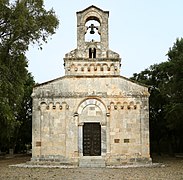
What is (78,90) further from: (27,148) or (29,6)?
(27,148)

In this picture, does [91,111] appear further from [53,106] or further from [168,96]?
[168,96]

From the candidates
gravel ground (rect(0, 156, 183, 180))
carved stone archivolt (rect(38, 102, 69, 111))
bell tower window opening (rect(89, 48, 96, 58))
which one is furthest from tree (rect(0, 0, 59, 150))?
bell tower window opening (rect(89, 48, 96, 58))

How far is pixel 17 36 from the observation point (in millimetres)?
12945

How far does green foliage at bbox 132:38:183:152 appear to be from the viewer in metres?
30.0

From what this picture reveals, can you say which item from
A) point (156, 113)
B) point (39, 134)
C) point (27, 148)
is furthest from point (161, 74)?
point (27, 148)

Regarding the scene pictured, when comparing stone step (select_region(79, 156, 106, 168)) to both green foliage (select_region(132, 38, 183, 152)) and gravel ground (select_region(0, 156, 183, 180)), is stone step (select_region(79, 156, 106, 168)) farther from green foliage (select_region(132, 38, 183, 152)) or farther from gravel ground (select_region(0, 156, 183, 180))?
green foliage (select_region(132, 38, 183, 152))

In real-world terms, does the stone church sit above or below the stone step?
above

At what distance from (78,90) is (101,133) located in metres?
3.52

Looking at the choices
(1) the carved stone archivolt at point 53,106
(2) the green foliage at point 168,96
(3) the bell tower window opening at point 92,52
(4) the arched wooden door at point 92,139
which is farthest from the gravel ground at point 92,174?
(2) the green foliage at point 168,96

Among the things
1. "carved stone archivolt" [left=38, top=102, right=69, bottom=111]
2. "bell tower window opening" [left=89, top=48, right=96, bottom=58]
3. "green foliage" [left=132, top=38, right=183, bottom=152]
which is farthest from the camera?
"green foliage" [left=132, top=38, right=183, bottom=152]

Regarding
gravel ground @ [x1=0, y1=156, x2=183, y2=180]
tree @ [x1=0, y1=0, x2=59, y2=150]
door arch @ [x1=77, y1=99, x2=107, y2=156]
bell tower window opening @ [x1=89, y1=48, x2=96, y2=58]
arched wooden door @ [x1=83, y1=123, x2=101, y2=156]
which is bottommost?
gravel ground @ [x1=0, y1=156, x2=183, y2=180]

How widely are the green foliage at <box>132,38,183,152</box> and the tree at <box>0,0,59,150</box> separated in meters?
16.8

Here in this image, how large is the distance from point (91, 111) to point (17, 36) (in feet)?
45.2

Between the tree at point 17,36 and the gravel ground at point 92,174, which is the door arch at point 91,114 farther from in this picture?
the tree at point 17,36
